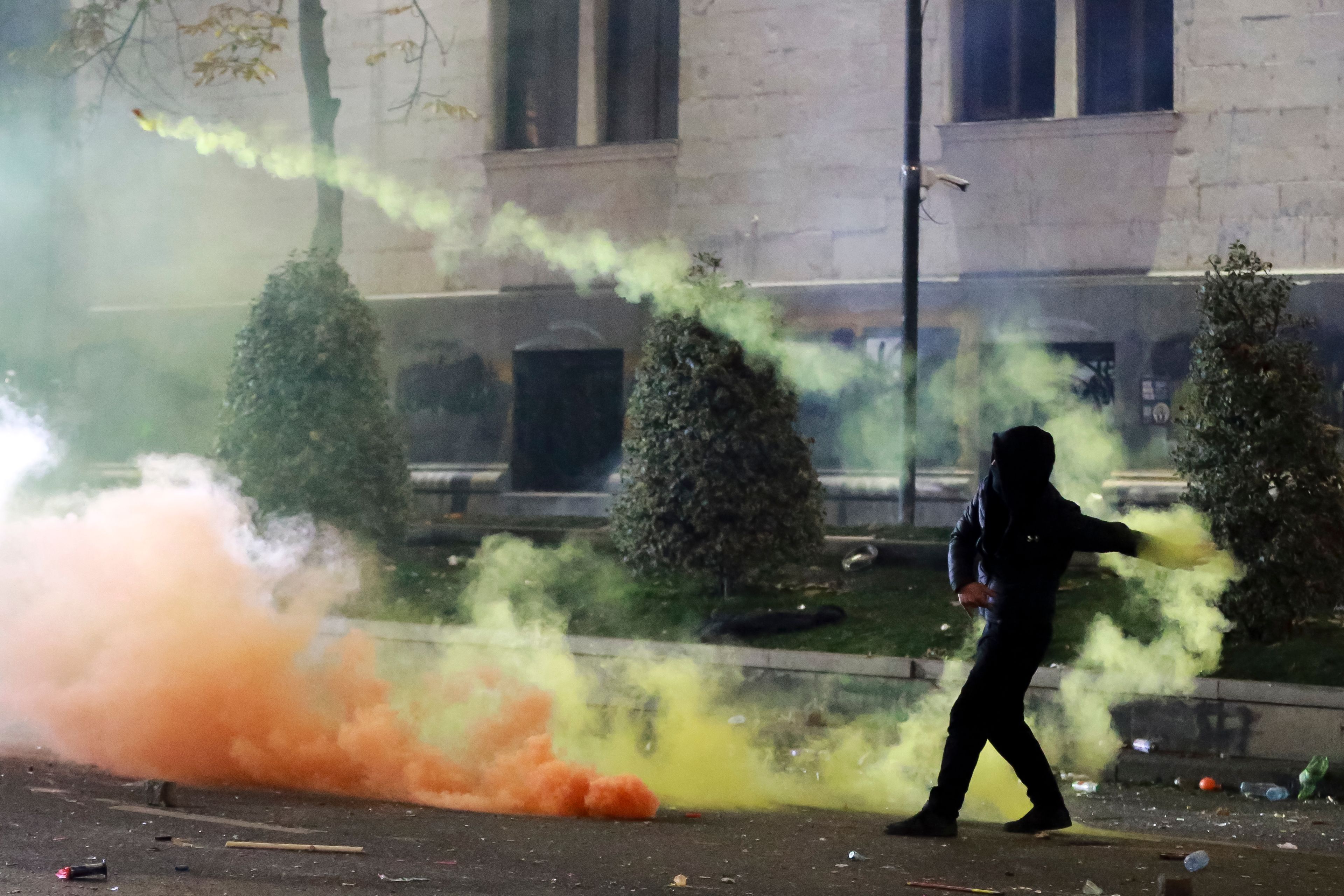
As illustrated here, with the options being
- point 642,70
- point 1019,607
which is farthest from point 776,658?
point 642,70

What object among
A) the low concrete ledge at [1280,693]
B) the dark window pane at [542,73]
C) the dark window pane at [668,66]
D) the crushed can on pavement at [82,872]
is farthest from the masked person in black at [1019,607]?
the dark window pane at [542,73]

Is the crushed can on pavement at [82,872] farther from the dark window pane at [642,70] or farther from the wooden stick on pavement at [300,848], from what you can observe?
the dark window pane at [642,70]

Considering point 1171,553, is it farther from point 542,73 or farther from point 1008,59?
point 542,73

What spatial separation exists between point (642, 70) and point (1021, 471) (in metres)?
11.9

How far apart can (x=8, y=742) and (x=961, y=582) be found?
16.4 ft

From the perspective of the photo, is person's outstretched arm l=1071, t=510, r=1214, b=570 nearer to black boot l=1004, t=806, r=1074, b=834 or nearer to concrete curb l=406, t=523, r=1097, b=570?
black boot l=1004, t=806, r=1074, b=834

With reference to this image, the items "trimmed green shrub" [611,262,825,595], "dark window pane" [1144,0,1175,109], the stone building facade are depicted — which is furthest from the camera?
"dark window pane" [1144,0,1175,109]

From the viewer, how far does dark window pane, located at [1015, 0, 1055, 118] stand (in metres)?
14.7

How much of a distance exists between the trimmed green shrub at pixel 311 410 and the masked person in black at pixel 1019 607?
7927mm

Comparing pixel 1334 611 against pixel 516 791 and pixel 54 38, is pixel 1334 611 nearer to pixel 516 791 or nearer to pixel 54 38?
pixel 516 791

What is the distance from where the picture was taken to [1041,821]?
5.43 m

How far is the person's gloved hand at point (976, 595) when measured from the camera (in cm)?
546

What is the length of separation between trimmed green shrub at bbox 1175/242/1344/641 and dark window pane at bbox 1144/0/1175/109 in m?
6.19

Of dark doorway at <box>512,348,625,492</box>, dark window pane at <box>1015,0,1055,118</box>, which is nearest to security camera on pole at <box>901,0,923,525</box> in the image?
dark window pane at <box>1015,0,1055,118</box>
